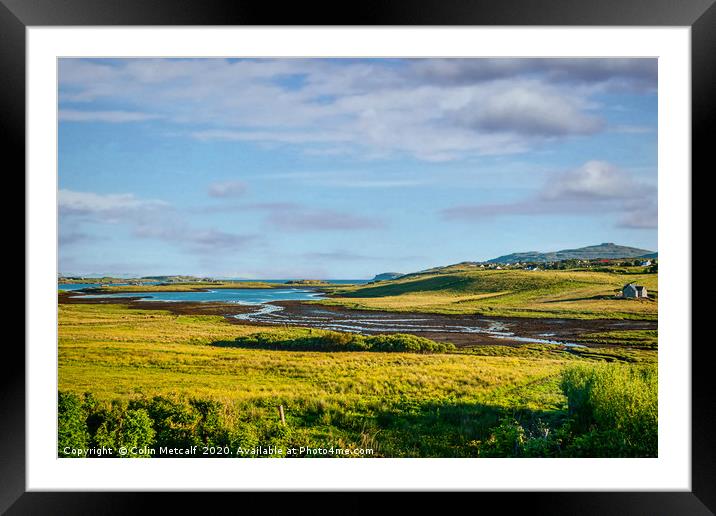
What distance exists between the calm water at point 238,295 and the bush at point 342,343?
0.90 feet

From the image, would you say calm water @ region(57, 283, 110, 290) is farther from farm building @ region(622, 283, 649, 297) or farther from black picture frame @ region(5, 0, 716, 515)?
farm building @ region(622, 283, 649, 297)

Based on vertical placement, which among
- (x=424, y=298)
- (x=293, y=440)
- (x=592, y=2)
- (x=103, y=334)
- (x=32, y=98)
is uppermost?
(x=592, y=2)

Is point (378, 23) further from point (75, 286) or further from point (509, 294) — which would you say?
point (75, 286)

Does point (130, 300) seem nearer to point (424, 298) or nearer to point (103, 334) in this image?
point (103, 334)

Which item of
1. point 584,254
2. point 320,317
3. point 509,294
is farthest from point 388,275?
point 584,254

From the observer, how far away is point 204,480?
7.29ft

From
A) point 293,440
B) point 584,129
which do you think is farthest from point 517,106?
point 293,440

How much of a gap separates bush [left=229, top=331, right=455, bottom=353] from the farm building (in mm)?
1274

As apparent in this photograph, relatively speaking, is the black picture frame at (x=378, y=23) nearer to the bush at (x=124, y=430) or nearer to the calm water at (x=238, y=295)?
the bush at (x=124, y=430)

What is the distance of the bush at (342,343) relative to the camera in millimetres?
3508

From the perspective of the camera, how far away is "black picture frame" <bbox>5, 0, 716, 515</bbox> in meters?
1.99

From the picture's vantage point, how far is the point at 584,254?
3.39 metres

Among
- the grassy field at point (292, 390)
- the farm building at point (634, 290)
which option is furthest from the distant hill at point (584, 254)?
the grassy field at point (292, 390)

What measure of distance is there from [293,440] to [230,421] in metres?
0.43
